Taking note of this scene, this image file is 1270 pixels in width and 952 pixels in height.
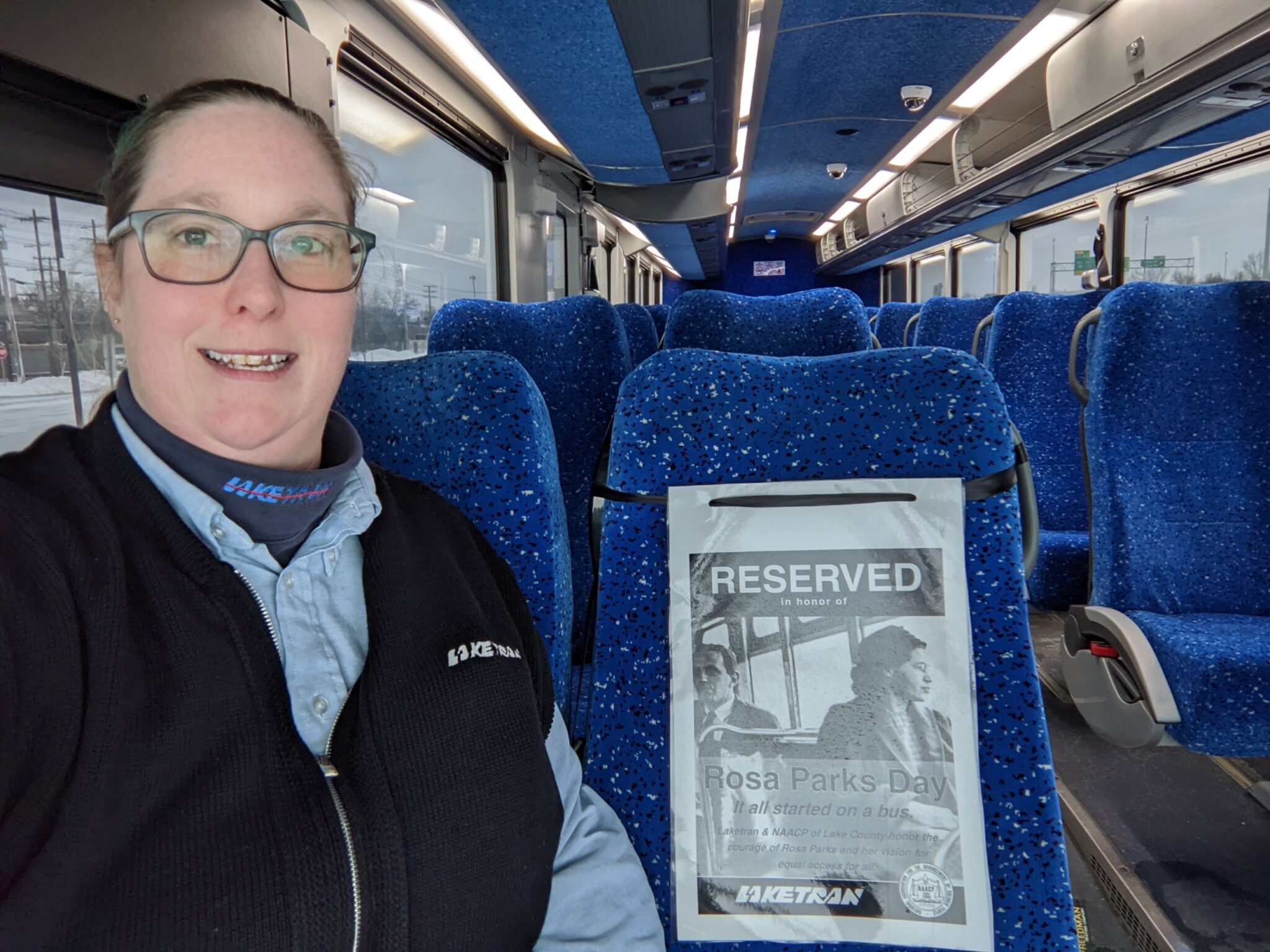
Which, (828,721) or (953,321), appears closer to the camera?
(828,721)

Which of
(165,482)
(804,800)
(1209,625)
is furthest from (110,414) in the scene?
(1209,625)

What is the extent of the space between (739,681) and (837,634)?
129mm

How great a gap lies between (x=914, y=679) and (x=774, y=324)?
1495mm

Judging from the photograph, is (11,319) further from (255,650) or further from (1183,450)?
(1183,450)

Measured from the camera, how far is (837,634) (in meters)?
0.91

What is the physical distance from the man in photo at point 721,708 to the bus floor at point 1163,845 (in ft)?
3.28

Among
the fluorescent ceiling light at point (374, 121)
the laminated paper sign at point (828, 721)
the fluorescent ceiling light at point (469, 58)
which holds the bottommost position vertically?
the laminated paper sign at point (828, 721)

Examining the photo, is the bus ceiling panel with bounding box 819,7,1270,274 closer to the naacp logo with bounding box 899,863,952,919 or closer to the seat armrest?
the seat armrest

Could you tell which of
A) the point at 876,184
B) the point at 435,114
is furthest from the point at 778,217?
the point at 435,114

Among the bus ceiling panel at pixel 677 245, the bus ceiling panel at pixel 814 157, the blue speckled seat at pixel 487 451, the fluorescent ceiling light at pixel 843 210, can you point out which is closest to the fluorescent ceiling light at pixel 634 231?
the bus ceiling panel at pixel 677 245

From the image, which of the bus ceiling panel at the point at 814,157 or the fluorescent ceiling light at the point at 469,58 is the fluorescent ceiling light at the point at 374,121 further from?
the bus ceiling panel at the point at 814,157

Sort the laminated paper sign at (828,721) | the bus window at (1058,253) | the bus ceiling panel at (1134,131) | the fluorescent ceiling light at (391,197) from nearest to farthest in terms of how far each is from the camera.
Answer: the laminated paper sign at (828,721)
the bus ceiling panel at (1134,131)
the fluorescent ceiling light at (391,197)
the bus window at (1058,253)

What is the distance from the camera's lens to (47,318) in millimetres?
1326

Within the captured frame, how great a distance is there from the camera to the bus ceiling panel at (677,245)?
30.3 ft
